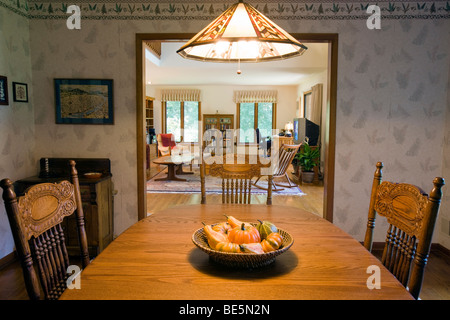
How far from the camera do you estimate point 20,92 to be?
3.22m

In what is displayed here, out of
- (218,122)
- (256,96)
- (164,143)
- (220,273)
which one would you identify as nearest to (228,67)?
(164,143)

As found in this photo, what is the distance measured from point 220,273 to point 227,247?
0.31ft

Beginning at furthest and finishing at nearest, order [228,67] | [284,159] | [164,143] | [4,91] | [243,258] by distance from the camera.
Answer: [164,143], [228,67], [284,159], [4,91], [243,258]

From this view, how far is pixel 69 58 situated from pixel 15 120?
0.78 meters

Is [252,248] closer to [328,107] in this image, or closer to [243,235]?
[243,235]

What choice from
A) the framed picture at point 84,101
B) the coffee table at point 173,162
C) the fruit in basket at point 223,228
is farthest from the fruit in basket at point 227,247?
the coffee table at point 173,162

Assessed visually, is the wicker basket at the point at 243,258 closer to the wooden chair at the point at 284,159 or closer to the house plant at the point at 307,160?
the wooden chair at the point at 284,159

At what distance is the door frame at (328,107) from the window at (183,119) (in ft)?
28.7

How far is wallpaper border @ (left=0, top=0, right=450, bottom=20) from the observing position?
3.27m

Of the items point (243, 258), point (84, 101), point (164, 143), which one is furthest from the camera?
point (164, 143)

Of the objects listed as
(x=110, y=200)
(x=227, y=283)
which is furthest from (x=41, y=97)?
(x=227, y=283)

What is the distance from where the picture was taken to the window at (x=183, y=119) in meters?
12.1

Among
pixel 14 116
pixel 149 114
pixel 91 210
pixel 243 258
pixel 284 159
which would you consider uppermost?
pixel 149 114
